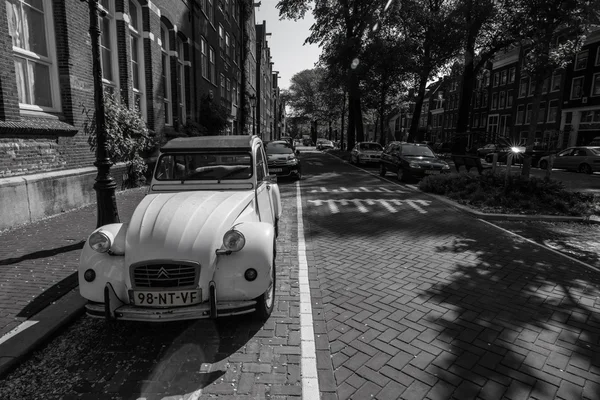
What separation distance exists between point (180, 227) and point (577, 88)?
4255cm

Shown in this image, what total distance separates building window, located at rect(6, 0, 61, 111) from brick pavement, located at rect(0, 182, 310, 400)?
21.5ft

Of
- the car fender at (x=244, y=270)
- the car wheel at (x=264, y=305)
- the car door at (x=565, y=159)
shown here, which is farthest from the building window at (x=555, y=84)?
the car fender at (x=244, y=270)

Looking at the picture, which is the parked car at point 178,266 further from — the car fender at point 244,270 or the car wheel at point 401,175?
the car wheel at point 401,175

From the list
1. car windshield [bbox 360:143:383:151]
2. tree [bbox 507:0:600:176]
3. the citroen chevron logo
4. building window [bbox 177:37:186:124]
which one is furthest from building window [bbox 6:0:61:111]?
car windshield [bbox 360:143:383:151]

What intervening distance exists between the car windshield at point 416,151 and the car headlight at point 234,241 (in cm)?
1402

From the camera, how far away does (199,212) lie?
12.1ft

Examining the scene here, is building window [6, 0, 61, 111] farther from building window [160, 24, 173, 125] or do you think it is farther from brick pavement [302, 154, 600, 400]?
building window [160, 24, 173, 125]

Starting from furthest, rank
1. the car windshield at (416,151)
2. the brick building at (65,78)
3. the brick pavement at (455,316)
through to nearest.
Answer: the car windshield at (416,151)
the brick building at (65,78)
the brick pavement at (455,316)

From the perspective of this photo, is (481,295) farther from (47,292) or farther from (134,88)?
(134,88)

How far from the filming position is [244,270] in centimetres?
329

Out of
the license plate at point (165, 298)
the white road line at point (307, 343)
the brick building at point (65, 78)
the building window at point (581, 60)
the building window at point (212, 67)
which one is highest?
the building window at point (581, 60)

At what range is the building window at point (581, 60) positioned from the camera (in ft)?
111

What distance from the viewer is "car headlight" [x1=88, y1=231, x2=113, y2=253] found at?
336cm

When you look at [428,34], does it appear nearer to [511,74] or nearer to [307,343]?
[307,343]
